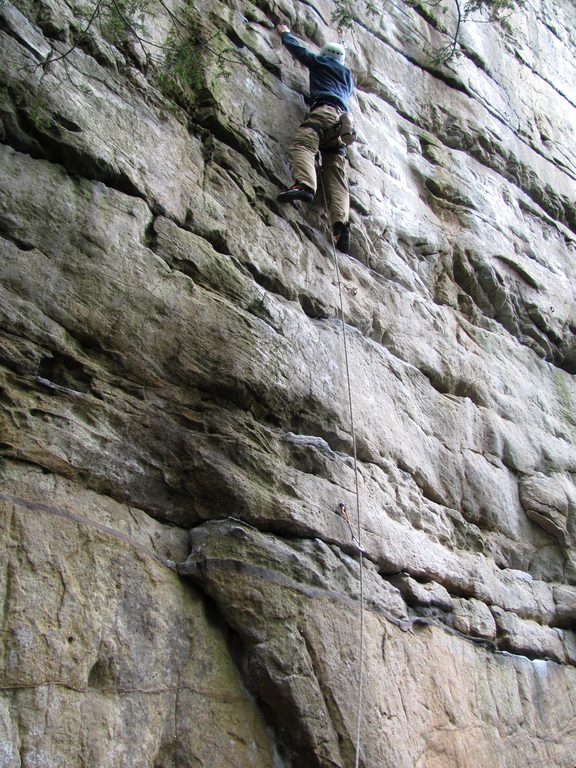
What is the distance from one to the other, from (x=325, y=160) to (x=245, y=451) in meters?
3.35

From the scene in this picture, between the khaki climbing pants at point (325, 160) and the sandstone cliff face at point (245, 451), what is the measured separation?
0.57ft

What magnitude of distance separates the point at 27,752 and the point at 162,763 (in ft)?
2.19

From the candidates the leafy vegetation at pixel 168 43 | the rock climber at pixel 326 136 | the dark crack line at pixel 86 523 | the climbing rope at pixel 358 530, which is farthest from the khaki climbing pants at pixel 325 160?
the dark crack line at pixel 86 523

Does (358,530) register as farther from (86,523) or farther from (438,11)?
(438,11)

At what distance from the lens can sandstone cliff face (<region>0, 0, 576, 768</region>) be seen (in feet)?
12.2

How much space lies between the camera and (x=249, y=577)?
4184 mm

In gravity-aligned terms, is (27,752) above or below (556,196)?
below

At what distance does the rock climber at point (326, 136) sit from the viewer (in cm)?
645

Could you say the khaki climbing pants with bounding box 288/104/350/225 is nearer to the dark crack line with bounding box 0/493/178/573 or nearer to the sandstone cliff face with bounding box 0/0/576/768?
the sandstone cliff face with bounding box 0/0/576/768

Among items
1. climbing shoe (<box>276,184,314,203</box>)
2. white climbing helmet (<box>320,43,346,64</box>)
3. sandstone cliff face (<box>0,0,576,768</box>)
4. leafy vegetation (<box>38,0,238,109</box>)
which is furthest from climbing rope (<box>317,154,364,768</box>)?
white climbing helmet (<box>320,43,346,64</box>)

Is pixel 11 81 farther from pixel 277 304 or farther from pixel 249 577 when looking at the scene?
pixel 249 577

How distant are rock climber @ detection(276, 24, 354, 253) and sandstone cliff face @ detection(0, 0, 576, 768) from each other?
0.16 metres

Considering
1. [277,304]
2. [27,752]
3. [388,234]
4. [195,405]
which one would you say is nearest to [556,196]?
[388,234]

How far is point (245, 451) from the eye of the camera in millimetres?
4625
